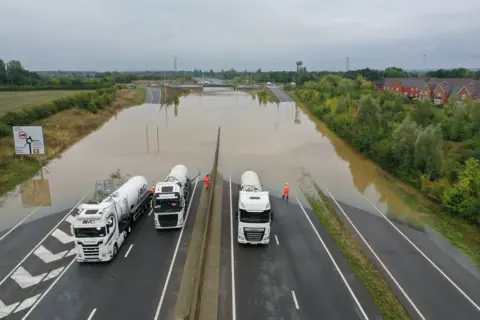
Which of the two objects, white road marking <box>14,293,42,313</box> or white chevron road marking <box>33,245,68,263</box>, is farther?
white chevron road marking <box>33,245,68,263</box>

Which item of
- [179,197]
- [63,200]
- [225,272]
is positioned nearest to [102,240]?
[179,197]

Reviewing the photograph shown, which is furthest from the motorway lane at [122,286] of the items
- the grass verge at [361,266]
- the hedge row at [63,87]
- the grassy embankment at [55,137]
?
the hedge row at [63,87]

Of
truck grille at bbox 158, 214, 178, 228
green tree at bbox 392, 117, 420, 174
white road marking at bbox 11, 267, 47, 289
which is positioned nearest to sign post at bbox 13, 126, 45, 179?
white road marking at bbox 11, 267, 47, 289

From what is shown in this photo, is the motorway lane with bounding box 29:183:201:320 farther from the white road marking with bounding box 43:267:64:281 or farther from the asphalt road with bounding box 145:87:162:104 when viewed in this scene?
the asphalt road with bounding box 145:87:162:104

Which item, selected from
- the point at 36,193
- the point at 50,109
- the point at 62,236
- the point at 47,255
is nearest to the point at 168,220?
the point at 62,236

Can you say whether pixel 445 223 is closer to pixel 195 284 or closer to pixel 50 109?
pixel 195 284

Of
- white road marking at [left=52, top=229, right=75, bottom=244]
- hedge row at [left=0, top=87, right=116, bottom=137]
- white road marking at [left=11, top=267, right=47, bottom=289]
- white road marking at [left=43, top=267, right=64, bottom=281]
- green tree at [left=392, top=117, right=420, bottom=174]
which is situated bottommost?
white road marking at [left=11, top=267, right=47, bottom=289]

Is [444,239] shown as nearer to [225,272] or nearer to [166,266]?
[225,272]
